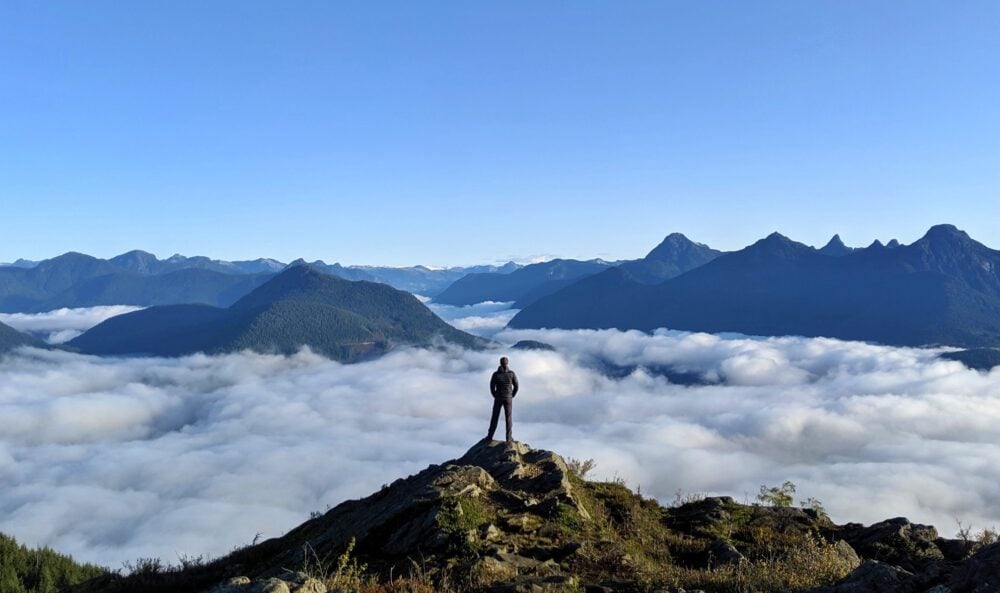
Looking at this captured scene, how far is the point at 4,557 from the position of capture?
82.2m

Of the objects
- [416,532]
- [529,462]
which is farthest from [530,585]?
[529,462]

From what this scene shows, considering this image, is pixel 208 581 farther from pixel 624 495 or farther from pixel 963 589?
pixel 963 589

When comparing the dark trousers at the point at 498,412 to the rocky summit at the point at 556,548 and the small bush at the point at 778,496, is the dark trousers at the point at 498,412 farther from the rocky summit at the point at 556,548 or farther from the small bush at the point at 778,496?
the small bush at the point at 778,496

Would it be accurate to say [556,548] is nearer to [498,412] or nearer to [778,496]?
[498,412]

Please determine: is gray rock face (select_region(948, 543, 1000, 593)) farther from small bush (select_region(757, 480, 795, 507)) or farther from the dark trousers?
the dark trousers

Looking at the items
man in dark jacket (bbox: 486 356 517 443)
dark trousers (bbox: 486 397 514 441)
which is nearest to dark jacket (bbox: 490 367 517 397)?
man in dark jacket (bbox: 486 356 517 443)

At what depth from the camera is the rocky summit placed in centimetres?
997

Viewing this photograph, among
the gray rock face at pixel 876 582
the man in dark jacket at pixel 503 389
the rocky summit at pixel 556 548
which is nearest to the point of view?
the gray rock face at pixel 876 582

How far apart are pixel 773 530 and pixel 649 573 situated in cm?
878

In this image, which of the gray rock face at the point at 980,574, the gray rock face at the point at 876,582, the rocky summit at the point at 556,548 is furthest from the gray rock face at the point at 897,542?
the gray rock face at the point at 980,574

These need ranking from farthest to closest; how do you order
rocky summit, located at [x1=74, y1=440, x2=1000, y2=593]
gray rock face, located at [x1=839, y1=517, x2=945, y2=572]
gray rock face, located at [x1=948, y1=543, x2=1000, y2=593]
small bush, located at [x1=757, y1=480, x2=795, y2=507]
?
1. small bush, located at [x1=757, y1=480, x2=795, y2=507]
2. gray rock face, located at [x1=839, y1=517, x2=945, y2=572]
3. rocky summit, located at [x1=74, y1=440, x2=1000, y2=593]
4. gray rock face, located at [x1=948, y1=543, x2=1000, y2=593]

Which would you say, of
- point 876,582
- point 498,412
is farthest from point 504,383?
point 876,582

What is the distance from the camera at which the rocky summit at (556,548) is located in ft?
32.7

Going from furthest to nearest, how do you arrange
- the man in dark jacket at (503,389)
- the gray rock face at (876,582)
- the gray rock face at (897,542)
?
1. the man in dark jacket at (503,389)
2. the gray rock face at (897,542)
3. the gray rock face at (876,582)
